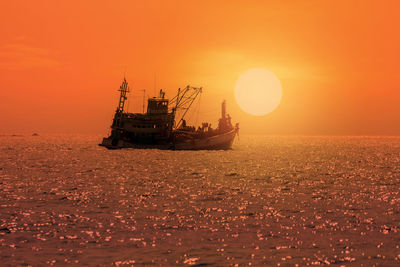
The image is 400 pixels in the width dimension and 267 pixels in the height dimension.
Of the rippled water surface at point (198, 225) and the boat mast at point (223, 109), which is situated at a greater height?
the boat mast at point (223, 109)

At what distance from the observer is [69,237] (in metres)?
21.2

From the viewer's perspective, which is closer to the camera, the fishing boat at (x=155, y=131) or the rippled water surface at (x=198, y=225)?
the rippled water surface at (x=198, y=225)

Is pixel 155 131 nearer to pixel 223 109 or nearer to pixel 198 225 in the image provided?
pixel 223 109

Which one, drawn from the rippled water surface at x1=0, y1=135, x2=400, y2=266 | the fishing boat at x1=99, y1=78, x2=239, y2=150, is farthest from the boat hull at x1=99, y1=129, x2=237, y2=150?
the rippled water surface at x1=0, y1=135, x2=400, y2=266

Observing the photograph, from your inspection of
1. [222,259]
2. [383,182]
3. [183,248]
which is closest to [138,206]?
[183,248]

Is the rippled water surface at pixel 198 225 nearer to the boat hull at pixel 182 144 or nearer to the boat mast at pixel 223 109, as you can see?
the boat hull at pixel 182 144

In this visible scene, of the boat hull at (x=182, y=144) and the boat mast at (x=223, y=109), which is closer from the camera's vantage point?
the boat hull at (x=182, y=144)

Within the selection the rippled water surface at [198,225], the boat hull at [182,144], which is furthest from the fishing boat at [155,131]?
the rippled water surface at [198,225]

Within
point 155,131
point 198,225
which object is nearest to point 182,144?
point 155,131

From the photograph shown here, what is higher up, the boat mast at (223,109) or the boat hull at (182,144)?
the boat mast at (223,109)

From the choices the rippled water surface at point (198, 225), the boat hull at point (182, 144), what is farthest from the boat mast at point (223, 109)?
the rippled water surface at point (198, 225)

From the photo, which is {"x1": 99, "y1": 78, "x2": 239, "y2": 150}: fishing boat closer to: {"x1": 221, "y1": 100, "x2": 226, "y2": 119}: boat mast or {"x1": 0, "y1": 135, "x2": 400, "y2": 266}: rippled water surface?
{"x1": 221, "y1": 100, "x2": 226, "y2": 119}: boat mast

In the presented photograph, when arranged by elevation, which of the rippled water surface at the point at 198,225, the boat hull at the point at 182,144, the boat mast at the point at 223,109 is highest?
the boat mast at the point at 223,109

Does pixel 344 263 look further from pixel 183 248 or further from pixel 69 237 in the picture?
pixel 69 237
